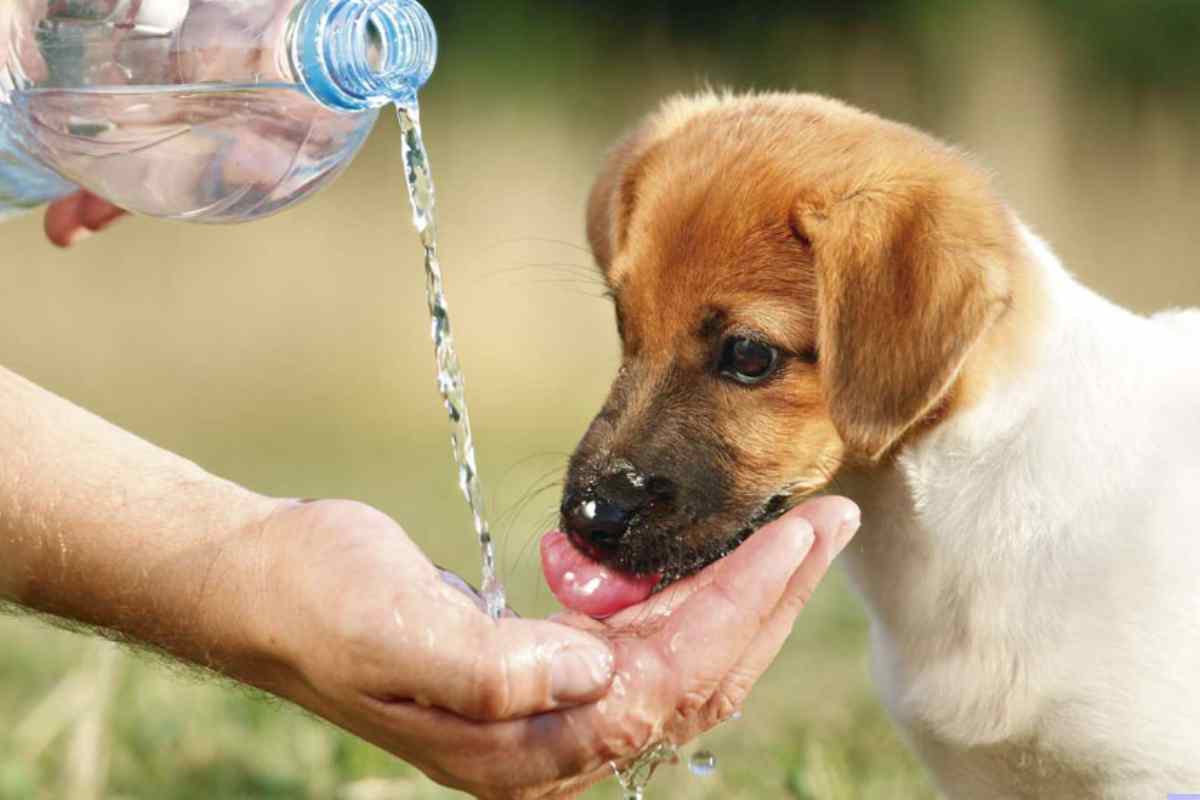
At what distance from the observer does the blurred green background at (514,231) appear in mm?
9375

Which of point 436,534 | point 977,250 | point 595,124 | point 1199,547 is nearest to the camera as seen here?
point 1199,547

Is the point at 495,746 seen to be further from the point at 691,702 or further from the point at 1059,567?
the point at 1059,567

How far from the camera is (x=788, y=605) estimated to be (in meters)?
3.04

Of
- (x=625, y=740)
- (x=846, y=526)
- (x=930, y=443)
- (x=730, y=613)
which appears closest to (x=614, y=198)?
(x=930, y=443)

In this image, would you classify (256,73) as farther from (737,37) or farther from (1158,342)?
(737,37)

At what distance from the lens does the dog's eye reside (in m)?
3.65

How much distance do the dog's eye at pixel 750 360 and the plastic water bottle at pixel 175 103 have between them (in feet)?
2.73

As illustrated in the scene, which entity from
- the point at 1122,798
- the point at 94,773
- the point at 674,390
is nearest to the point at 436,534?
the point at 94,773

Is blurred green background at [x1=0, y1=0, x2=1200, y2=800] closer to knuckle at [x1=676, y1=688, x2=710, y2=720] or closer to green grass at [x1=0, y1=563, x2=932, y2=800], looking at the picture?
green grass at [x1=0, y1=563, x2=932, y2=800]

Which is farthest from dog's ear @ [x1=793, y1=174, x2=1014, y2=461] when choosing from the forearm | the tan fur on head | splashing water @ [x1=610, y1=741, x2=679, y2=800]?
the forearm

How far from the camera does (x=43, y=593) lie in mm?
3416

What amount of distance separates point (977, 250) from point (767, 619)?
945 mm

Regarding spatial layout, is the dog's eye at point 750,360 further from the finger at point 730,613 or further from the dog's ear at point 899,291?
the finger at point 730,613

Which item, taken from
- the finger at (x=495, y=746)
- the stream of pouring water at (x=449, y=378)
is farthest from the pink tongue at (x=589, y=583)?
the finger at (x=495, y=746)
